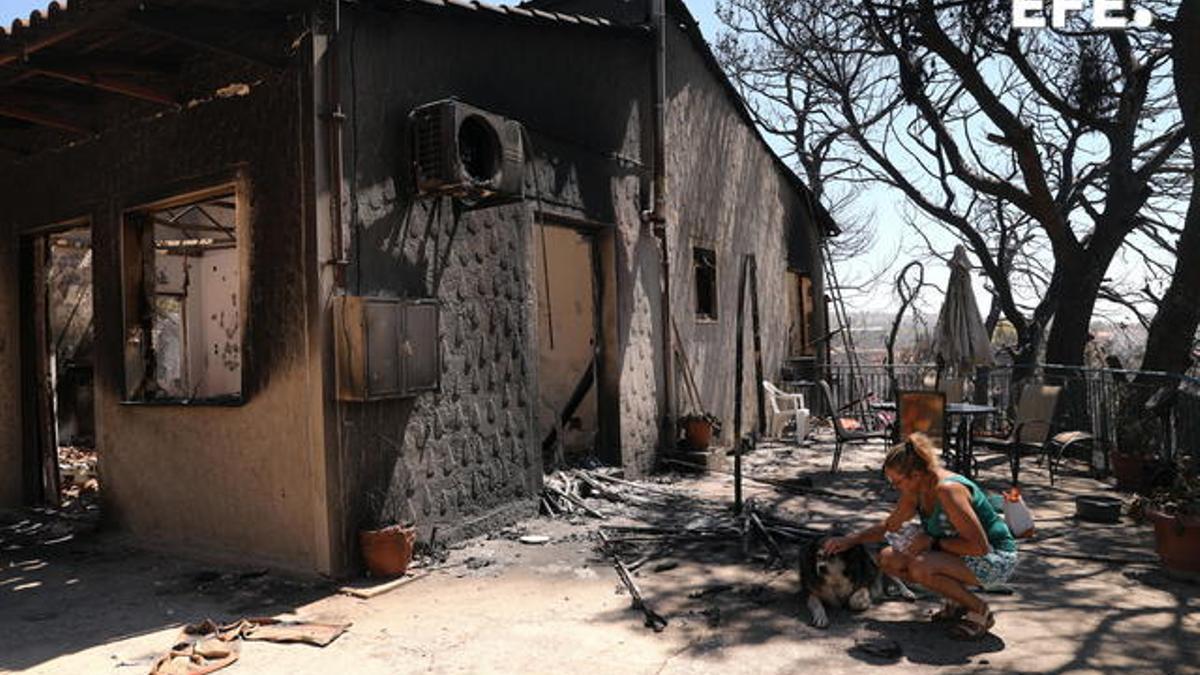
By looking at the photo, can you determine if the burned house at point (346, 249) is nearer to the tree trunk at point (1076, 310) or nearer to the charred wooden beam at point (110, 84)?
the charred wooden beam at point (110, 84)

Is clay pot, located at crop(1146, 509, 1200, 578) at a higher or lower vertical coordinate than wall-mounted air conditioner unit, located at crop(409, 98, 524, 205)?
lower

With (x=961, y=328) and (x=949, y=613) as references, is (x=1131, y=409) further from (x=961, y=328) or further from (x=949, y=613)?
(x=949, y=613)

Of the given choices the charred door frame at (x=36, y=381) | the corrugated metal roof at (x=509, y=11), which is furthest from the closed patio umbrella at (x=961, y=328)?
the charred door frame at (x=36, y=381)

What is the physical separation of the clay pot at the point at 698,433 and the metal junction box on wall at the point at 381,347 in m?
4.07

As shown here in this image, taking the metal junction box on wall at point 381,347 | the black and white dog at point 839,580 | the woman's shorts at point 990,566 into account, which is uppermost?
the metal junction box on wall at point 381,347

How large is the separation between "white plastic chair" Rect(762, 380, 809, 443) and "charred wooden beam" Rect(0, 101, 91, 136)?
28.4ft

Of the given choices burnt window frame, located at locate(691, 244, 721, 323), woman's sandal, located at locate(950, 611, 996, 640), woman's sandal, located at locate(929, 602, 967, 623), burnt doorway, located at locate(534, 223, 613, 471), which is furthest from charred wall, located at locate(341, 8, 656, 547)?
woman's sandal, located at locate(950, 611, 996, 640)

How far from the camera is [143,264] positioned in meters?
6.30

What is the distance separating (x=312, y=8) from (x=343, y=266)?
165 cm

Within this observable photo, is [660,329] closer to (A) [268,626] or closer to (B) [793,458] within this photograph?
(B) [793,458]

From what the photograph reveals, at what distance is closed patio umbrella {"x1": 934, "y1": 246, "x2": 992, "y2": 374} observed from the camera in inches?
367

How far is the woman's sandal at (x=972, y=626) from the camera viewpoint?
12.7ft

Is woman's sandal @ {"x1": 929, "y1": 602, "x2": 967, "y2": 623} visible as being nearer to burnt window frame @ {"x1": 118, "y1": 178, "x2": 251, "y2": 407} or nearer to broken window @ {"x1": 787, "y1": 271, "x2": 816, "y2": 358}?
burnt window frame @ {"x1": 118, "y1": 178, "x2": 251, "y2": 407}

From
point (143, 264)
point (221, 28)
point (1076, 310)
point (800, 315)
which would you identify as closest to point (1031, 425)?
point (1076, 310)
